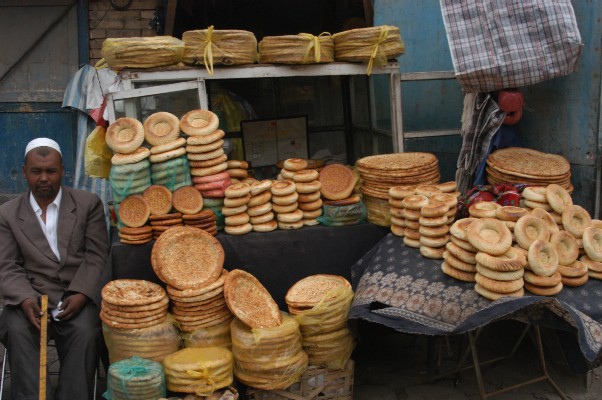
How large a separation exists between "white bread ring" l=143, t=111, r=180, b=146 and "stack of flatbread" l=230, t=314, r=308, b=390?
1525 millimetres

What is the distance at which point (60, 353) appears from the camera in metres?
4.11

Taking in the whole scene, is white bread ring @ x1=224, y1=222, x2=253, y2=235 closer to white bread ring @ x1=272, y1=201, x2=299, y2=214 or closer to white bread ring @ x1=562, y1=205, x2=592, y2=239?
white bread ring @ x1=272, y1=201, x2=299, y2=214

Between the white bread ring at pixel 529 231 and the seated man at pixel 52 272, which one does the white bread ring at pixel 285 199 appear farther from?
the white bread ring at pixel 529 231

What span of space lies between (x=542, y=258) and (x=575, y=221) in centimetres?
54

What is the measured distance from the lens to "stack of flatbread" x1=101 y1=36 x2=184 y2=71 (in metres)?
4.96

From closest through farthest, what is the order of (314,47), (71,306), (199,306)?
(71,306) → (199,306) → (314,47)

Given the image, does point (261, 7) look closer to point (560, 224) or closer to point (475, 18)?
point (475, 18)

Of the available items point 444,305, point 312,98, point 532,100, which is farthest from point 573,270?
point 312,98

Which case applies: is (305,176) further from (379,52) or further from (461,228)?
(461,228)

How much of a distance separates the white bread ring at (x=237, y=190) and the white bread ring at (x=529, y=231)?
1.84 metres

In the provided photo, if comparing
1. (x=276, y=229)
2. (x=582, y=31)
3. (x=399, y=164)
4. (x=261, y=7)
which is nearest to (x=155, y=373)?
(x=276, y=229)

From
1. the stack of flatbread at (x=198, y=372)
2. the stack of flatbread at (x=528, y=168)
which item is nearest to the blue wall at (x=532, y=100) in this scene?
the stack of flatbread at (x=528, y=168)

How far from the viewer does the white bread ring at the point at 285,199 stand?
4.80 metres

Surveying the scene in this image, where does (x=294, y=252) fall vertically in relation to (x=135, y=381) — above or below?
above
